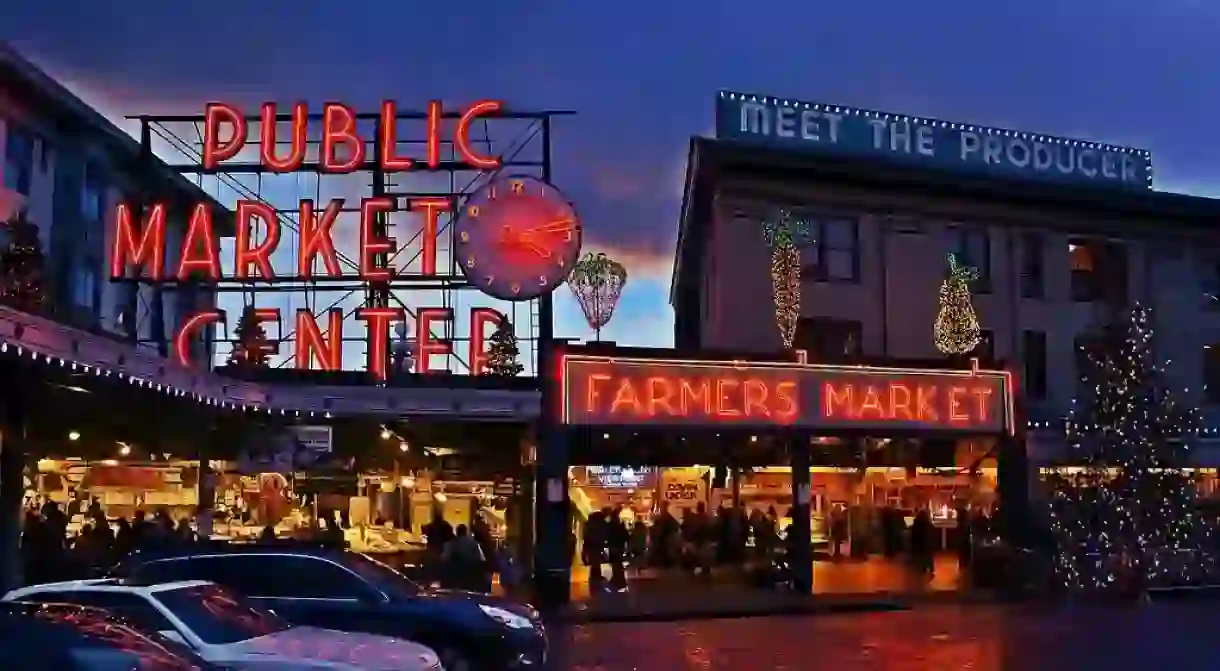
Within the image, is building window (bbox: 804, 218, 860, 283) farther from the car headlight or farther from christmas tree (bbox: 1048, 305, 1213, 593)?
the car headlight

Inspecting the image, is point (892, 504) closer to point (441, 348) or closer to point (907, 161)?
point (907, 161)

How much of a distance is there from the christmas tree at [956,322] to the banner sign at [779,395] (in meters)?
4.34

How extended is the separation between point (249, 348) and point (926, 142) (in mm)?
20911

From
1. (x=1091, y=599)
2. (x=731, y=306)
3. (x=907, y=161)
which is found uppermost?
(x=907, y=161)

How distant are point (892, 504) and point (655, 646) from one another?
63.4 ft

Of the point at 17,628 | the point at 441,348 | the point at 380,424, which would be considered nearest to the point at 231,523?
the point at 380,424

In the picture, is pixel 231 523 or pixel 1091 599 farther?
pixel 231 523

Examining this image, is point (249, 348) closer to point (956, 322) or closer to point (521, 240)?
point (521, 240)

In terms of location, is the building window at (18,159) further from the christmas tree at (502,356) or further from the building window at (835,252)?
the building window at (835,252)

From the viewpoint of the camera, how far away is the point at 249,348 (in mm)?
39188

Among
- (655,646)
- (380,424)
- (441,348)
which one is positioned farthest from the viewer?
(441,348)

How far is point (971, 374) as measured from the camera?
1261 inches

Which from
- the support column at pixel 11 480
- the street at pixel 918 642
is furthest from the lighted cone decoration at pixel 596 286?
the support column at pixel 11 480

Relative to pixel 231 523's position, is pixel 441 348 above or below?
above
